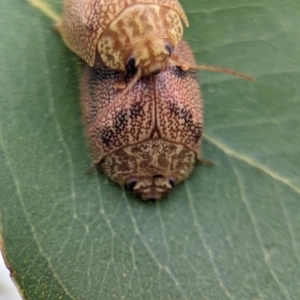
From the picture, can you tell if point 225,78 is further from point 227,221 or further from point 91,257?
point 91,257

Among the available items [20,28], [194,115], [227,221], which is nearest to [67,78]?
[20,28]

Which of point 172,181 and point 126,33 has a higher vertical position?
point 126,33

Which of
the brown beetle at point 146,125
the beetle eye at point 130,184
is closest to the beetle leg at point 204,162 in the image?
the brown beetle at point 146,125

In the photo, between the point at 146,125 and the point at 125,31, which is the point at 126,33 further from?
the point at 146,125

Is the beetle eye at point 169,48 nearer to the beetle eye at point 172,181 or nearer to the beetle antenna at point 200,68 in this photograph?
the beetle antenna at point 200,68

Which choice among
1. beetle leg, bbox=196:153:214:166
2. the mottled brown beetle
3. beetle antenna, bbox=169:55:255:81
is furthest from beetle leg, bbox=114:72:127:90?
beetle leg, bbox=196:153:214:166

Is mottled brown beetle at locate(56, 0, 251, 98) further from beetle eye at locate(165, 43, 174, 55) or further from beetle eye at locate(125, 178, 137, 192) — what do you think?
beetle eye at locate(125, 178, 137, 192)

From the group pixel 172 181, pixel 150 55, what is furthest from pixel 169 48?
pixel 172 181
